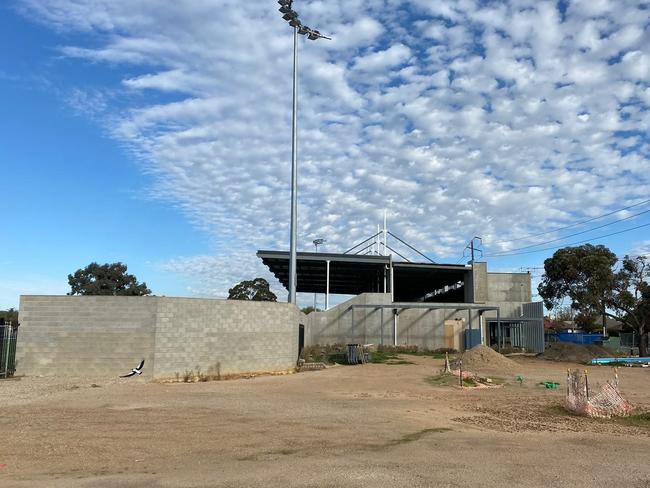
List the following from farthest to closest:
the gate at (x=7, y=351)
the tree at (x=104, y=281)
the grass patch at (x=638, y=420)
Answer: the tree at (x=104, y=281), the gate at (x=7, y=351), the grass patch at (x=638, y=420)

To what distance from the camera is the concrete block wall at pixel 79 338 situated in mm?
21734

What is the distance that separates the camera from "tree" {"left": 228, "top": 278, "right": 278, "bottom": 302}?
239ft

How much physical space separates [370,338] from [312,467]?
37.6m

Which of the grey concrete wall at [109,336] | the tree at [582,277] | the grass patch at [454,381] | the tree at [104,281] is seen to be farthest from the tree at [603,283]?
the tree at [104,281]

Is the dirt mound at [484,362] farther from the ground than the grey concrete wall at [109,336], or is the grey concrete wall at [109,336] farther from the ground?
the grey concrete wall at [109,336]

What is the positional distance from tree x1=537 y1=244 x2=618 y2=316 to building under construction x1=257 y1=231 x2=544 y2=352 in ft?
15.4

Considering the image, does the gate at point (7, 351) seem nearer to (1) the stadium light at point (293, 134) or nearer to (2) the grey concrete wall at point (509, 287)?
(1) the stadium light at point (293, 134)

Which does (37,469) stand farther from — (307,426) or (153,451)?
(307,426)

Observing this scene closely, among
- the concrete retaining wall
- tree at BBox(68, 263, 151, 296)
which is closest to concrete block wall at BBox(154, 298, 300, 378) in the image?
the concrete retaining wall

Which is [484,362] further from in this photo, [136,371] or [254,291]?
[254,291]

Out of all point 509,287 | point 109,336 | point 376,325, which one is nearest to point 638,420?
point 109,336

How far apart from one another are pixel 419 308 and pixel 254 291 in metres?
33.0

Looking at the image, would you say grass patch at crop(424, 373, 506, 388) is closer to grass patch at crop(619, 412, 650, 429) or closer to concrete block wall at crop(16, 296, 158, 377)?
grass patch at crop(619, 412, 650, 429)

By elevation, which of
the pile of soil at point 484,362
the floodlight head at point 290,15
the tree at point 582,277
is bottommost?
the pile of soil at point 484,362
